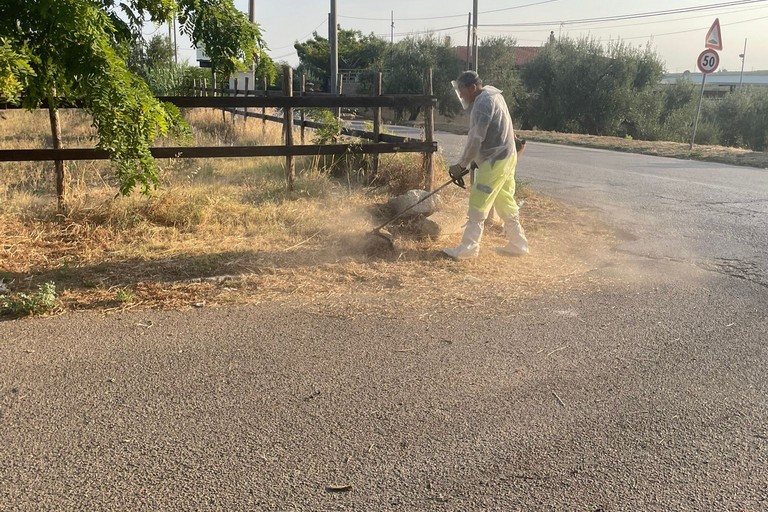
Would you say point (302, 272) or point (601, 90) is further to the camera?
point (601, 90)

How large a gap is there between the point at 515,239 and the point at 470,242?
0.57 meters

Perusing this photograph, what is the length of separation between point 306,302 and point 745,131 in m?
40.6

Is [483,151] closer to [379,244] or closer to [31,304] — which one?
[379,244]

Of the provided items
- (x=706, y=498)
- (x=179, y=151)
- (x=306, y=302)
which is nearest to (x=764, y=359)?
(x=706, y=498)

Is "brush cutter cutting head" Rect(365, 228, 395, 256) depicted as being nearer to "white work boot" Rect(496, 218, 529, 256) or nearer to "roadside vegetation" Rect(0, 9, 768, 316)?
"roadside vegetation" Rect(0, 9, 768, 316)

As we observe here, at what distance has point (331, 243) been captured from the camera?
6.63m

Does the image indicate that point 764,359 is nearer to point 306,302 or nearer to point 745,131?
point 306,302

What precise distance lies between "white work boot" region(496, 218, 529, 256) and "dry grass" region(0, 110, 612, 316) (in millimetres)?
168

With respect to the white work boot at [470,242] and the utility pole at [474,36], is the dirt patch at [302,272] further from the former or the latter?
the utility pole at [474,36]

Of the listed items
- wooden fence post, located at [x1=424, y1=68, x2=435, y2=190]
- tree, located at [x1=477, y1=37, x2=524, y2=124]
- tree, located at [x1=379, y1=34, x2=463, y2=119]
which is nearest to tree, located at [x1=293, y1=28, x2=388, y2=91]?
tree, located at [x1=379, y1=34, x2=463, y2=119]

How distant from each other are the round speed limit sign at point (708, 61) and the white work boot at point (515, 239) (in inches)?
537

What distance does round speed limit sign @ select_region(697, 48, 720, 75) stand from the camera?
1705 cm

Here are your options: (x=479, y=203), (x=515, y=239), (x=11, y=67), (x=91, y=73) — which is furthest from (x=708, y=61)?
(x=11, y=67)

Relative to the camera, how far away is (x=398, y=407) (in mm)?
3330
